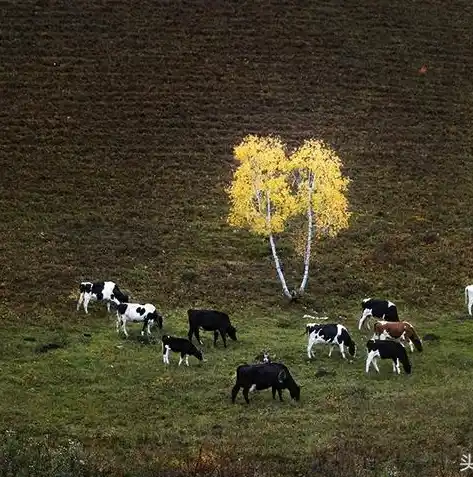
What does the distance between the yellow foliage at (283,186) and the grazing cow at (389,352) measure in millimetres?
11320

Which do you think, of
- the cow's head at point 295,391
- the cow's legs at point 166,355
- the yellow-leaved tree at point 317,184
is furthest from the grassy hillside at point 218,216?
the yellow-leaved tree at point 317,184

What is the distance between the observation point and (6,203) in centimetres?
4484

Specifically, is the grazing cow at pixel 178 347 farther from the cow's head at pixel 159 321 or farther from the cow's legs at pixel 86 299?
the cow's legs at pixel 86 299

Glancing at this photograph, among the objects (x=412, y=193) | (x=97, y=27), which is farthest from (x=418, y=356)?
(x=97, y=27)

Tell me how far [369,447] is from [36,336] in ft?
48.2

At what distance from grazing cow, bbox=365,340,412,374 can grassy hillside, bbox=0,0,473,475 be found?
501mm

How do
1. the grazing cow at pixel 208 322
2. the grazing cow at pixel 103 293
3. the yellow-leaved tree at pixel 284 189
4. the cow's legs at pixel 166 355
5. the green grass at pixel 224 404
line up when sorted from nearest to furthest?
the green grass at pixel 224 404
the cow's legs at pixel 166 355
the grazing cow at pixel 208 322
the grazing cow at pixel 103 293
the yellow-leaved tree at pixel 284 189

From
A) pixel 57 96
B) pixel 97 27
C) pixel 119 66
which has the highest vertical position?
pixel 97 27

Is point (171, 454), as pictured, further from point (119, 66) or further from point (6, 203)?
point (119, 66)

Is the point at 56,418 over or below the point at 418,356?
below

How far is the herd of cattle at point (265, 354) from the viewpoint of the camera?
2152 centimetres

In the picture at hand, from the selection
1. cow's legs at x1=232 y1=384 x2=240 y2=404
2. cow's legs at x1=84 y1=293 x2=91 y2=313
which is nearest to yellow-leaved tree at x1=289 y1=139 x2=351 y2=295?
cow's legs at x1=84 y1=293 x2=91 y2=313

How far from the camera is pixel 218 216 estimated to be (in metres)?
44.8

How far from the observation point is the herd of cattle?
21.5m
